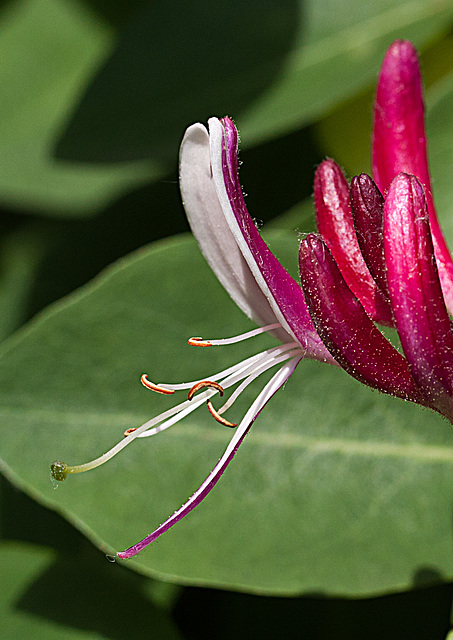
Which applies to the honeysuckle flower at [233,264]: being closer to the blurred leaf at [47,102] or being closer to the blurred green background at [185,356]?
the blurred green background at [185,356]

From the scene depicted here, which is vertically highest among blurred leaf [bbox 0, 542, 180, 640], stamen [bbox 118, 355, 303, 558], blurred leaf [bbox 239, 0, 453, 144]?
blurred leaf [bbox 239, 0, 453, 144]

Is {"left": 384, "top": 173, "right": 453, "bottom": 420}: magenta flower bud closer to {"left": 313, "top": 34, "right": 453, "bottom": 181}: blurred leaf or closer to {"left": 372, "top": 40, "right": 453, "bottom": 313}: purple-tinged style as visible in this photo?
{"left": 372, "top": 40, "right": 453, "bottom": 313}: purple-tinged style

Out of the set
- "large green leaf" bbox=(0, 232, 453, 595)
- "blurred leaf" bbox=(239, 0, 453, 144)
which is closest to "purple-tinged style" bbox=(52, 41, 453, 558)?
"large green leaf" bbox=(0, 232, 453, 595)

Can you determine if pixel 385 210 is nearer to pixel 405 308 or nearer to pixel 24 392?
pixel 405 308

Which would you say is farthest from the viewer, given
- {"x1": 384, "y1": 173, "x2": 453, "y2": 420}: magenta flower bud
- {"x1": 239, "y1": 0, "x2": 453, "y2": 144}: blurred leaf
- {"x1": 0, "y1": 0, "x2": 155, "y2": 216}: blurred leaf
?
{"x1": 0, "y1": 0, "x2": 155, "y2": 216}: blurred leaf

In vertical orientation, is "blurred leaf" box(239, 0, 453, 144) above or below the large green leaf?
above

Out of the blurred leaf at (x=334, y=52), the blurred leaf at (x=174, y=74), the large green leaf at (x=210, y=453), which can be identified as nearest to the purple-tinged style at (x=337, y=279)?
the large green leaf at (x=210, y=453)
